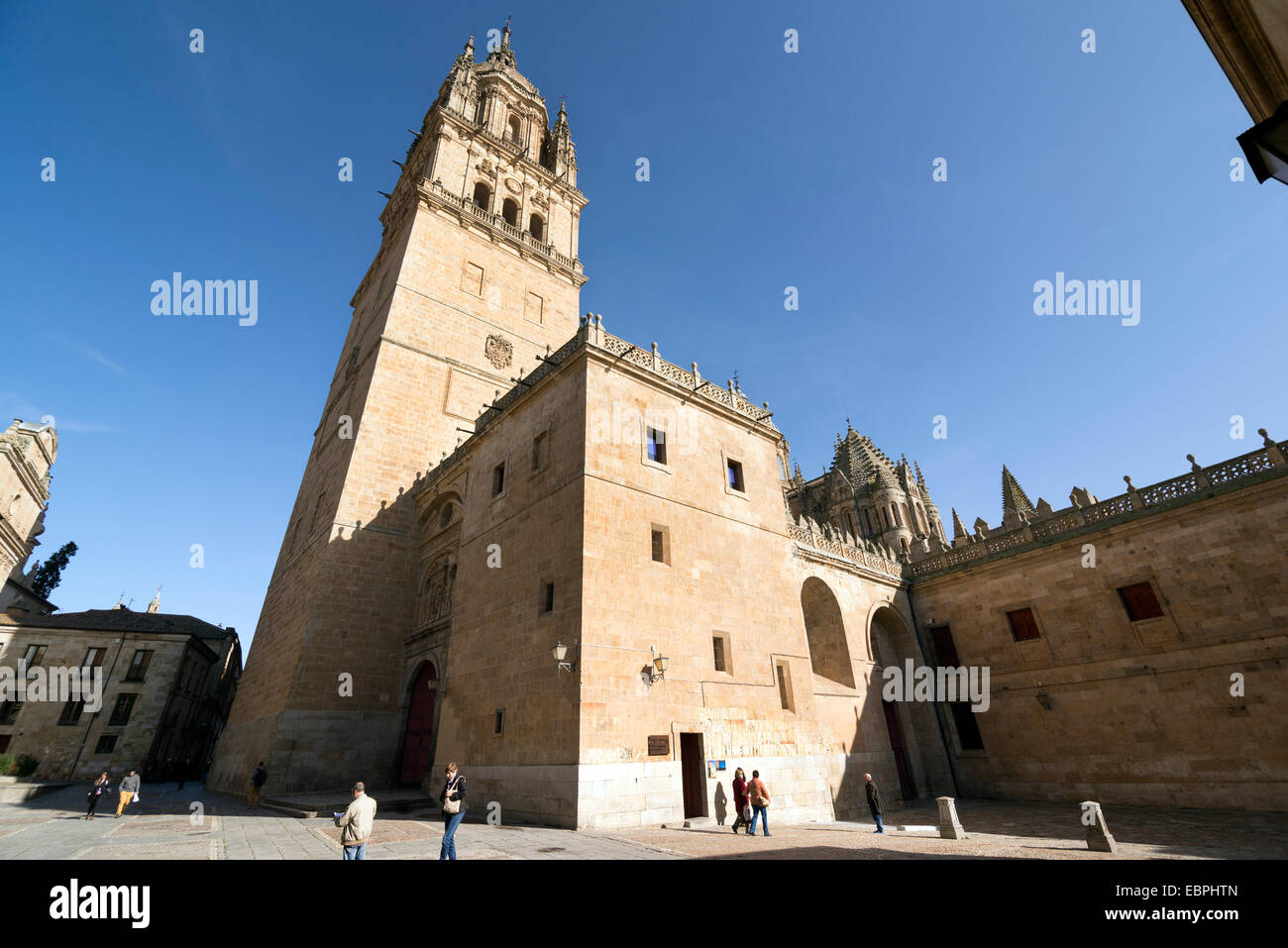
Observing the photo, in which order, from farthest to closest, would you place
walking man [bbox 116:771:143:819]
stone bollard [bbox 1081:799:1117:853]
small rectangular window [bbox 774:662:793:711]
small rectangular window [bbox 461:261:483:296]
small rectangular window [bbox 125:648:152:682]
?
small rectangular window [bbox 125:648:152:682] < small rectangular window [bbox 461:261:483:296] < walking man [bbox 116:771:143:819] < small rectangular window [bbox 774:662:793:711] < stone bollard [bbox 1081:799:1117:853]

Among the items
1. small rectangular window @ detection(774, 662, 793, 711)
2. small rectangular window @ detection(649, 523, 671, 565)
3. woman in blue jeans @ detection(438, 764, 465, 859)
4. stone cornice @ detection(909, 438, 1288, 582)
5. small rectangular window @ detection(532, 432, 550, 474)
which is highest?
small rectangular window @ detection(532, 432, 550, 474)

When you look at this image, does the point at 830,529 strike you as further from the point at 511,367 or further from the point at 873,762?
the point at 511,367

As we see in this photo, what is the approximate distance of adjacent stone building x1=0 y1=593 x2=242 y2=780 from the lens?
28250 millimetres

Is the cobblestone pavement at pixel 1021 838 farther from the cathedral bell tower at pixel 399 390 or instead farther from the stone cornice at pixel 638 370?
the cathedral bell tower at pixel 399 390

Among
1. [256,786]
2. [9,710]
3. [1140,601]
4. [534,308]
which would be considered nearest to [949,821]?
[1140,601]

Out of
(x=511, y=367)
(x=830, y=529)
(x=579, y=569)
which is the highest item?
(x=511, y=367)

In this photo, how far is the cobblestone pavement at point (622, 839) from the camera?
839cm

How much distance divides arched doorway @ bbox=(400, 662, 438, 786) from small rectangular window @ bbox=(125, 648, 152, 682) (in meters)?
25.3

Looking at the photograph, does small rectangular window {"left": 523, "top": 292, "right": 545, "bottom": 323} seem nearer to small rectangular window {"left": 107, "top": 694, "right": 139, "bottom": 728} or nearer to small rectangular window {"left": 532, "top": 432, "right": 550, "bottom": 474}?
small rectangular window {"left": 532, "top": 432, "right": 550, "bottom": 474}

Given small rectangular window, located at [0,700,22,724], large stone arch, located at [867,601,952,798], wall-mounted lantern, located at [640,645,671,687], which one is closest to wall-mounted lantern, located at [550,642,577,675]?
wall-mounted lantern, located at [640,645,671,687]
